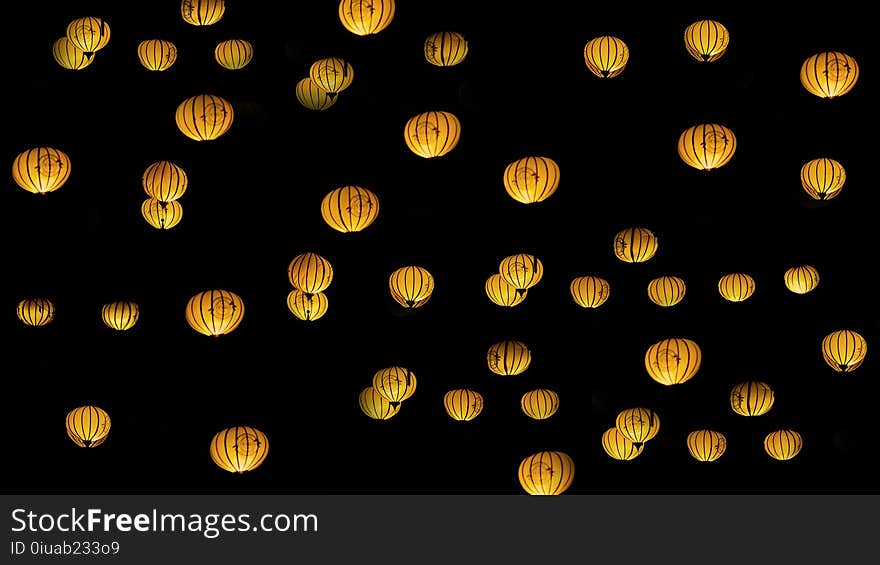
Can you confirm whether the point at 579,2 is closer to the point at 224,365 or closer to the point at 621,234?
the point at 621,234

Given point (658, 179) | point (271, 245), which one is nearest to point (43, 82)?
point (271, 245)

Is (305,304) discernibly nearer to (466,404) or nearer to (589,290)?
(466,404)

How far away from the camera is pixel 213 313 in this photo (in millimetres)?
6652

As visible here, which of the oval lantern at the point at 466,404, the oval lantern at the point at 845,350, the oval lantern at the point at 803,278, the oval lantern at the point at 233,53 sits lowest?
the oval lantern at the point at 845,350

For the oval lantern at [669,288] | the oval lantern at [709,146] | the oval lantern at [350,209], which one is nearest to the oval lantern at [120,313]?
the oval lantern at [350,209]

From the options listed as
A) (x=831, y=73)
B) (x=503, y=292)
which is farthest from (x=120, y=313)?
(x=831, y=73)

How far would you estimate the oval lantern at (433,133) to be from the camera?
6.25 meters

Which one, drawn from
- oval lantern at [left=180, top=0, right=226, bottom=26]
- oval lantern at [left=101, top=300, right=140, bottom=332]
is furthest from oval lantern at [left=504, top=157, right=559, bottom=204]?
oval lantern at [left=101, top=300, right=140, bottom=332]

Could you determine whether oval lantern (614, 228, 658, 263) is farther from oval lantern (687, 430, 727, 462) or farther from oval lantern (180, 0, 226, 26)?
oval lantern (180, 0, 226, 26)

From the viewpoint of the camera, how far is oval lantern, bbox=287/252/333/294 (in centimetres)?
690

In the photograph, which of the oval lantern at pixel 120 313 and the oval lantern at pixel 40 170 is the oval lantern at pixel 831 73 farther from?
the oval lantern at pixel 120 313

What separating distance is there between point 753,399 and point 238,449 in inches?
159

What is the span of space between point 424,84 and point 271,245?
206 cm

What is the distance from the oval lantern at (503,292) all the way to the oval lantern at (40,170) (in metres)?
3.21
